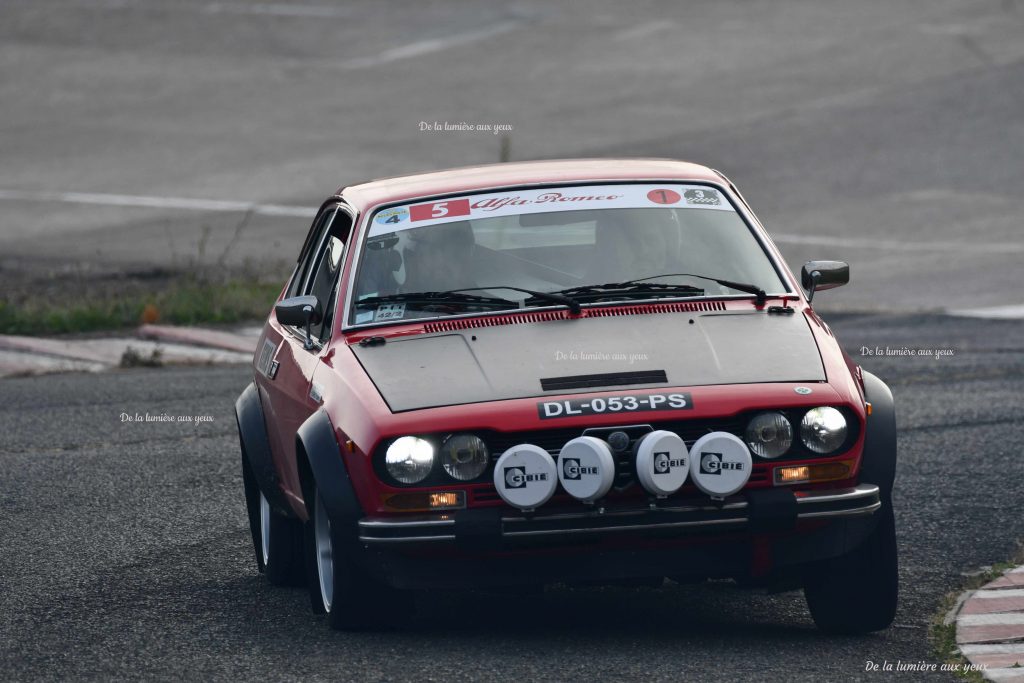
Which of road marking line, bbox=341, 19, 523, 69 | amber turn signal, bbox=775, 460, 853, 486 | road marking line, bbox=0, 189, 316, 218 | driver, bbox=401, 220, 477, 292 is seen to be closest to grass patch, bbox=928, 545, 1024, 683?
amber turn signal, bbox=775, 460, 853, 486

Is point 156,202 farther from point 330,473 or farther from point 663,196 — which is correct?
point 330,473

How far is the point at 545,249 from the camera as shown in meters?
7.01

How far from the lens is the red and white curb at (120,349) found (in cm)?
1392

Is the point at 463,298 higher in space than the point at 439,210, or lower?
lower

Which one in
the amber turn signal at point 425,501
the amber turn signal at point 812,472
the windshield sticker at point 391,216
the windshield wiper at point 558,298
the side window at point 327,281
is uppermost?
the windshield sticker at point 391,216

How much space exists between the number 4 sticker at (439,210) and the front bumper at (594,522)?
64.1 inches

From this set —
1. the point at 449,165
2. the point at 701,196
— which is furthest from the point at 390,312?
the point at 449,165

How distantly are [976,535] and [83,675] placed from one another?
4.01 meters

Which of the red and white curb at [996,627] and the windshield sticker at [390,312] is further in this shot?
the windshield sticker at [390,312]

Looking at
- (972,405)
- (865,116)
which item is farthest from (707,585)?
(865,116)

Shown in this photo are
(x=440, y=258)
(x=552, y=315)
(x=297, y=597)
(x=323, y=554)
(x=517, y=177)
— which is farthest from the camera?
(x=517, y=177)

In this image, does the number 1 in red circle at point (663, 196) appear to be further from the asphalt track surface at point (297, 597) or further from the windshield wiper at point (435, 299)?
the asphalt track surface at point (297, 597)

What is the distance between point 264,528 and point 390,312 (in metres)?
1.40

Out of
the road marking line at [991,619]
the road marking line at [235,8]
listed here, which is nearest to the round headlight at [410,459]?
the road marking line at [991,619]
